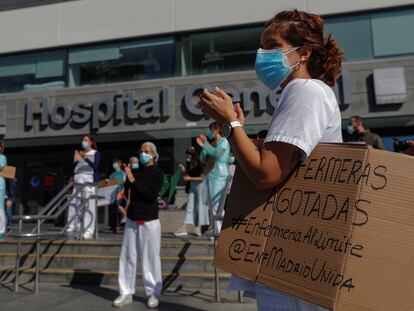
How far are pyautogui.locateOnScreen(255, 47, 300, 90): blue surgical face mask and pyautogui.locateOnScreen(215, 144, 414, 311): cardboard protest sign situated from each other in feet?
1.09

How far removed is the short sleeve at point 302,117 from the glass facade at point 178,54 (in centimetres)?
1201

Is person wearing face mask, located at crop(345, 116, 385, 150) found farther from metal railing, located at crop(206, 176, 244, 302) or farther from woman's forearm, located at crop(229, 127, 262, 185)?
woman's forearm, located at crop(229, 127, 262, 185)

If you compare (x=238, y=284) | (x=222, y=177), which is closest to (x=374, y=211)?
(x=238, y=284)

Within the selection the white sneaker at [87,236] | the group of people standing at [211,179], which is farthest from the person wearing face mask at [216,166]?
the white sneaker at [87,236]

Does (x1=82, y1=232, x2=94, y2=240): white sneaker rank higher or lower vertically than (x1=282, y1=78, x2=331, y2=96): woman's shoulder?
lower

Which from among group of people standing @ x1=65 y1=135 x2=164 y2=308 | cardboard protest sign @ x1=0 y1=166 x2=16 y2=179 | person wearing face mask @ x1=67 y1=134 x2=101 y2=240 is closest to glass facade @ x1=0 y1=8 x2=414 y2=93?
person wearing face mask @ x1=67 y1=134 x2=101 y2=240

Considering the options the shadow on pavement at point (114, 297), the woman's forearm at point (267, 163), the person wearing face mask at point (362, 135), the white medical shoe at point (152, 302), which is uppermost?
the person wearing face mask at point (362, 135)

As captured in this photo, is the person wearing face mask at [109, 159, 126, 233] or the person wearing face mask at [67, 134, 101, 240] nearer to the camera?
the person wearing face mask at [67, 134, 101, 240]

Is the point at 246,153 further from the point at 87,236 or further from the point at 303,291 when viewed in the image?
the point at 87,236

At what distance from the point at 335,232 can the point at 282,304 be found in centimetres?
30

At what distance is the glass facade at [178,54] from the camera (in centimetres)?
1231

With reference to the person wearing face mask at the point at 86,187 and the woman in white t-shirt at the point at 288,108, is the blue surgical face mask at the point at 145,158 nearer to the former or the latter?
the person wearing face mask at the point at 86,187

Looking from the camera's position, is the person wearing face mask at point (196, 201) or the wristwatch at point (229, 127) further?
Answer: the person wearing face mask at point (196, 201)

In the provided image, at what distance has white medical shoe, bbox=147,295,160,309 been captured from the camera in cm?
461
